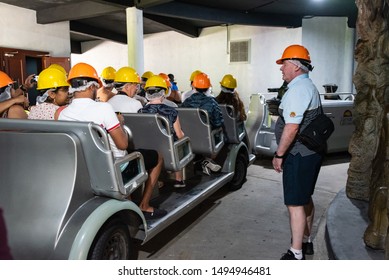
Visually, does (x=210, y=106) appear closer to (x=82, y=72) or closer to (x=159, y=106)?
(x=159, y=106)

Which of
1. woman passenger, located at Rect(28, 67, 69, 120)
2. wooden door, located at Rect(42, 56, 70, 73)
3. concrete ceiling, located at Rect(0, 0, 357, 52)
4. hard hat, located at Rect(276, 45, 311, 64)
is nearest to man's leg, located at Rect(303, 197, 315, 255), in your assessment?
hard hat, located at Rect(276, 45, 311, 64)

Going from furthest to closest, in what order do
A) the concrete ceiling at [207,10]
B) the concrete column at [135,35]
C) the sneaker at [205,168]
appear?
the concrete ceiling at [207,10] → the concrete column at [135,35] → the sneaker at [205,168]

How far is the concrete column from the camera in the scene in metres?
8.83

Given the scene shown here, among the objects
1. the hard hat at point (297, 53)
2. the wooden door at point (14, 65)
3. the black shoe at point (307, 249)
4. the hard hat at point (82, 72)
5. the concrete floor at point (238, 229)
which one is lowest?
the concrete floor at point (238, 229)

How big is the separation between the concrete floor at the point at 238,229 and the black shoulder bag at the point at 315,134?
1.04 metres

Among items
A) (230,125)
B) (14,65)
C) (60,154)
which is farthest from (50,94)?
(14,65)

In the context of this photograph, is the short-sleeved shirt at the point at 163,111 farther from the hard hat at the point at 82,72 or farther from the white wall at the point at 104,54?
the white wall at the point at 104,54

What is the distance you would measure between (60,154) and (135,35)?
744 cm

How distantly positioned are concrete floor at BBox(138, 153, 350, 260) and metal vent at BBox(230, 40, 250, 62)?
8.18 metres

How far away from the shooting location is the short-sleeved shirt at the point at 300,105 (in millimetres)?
2471

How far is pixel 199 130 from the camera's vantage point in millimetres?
4039

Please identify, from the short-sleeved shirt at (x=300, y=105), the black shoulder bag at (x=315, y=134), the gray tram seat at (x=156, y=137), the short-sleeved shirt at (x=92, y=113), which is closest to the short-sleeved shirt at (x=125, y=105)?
the gray tram seat at (x=156, y=137)

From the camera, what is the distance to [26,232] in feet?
6.64

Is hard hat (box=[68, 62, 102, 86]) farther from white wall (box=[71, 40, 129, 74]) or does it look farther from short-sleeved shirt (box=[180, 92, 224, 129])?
white wall (box=[71, 40, 129, 74])
